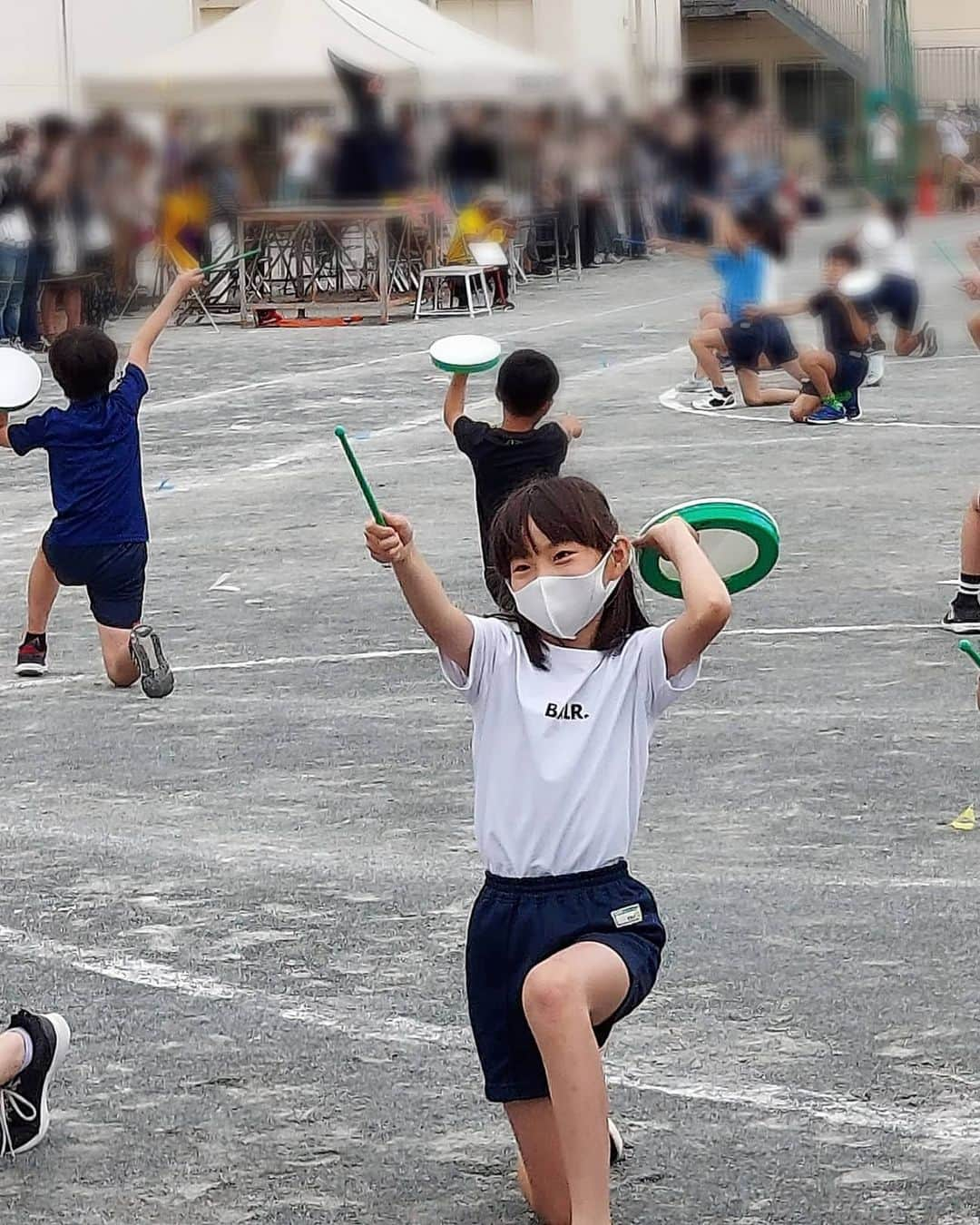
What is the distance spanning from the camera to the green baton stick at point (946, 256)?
25097mm

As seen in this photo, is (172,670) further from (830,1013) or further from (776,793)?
(830,1013)

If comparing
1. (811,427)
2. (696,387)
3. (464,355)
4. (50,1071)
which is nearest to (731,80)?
(696,387)

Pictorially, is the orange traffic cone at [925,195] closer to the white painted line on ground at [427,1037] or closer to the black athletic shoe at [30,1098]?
the white painted line on ground at [427,1037]

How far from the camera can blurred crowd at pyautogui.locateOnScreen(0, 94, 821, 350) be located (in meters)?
18.2

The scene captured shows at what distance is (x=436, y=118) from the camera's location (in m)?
22.5

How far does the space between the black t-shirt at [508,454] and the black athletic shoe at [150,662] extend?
3.41ft

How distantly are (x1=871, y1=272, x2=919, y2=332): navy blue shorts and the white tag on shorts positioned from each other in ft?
41.6

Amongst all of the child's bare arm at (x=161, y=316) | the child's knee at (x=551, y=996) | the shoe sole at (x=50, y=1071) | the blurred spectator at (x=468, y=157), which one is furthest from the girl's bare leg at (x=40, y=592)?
the blurred spectator at (x=468, y=157)

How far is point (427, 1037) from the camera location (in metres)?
4.30

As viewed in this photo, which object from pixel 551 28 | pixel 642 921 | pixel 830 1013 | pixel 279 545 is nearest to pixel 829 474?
pixel 279 545

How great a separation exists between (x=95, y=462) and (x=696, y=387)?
8072 millimetres

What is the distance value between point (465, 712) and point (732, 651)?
1123mm

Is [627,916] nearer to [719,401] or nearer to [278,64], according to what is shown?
[719,401]

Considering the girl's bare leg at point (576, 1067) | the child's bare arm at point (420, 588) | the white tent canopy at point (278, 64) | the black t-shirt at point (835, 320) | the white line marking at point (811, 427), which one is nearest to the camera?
the girl's bare leg at point (576, 1067)
